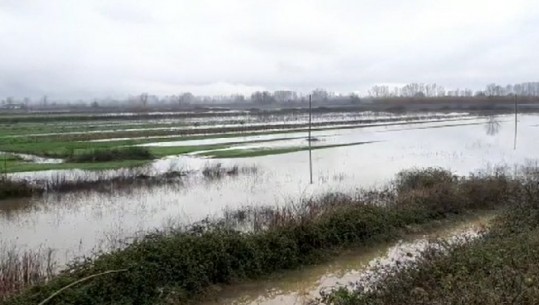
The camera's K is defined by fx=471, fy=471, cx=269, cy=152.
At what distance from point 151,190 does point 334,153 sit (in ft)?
47.1

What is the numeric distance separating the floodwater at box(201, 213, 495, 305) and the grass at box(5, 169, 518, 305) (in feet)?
0.85

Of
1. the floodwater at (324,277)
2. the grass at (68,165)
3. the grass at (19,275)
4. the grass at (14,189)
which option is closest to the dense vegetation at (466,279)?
A: the floodwater at (324,277)

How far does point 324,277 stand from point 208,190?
34.9ft

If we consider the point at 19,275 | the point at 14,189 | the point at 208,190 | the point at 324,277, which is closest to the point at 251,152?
the point at 208,190

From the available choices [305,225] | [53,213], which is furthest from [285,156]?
[305,225]

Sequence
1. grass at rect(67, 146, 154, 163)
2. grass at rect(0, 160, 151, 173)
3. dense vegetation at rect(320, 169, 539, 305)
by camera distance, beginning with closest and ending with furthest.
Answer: dense vegetation at rect(320, 169, 539, 305) < grass at rect(0, 160, 151, 173) < grass at rect(67, 146, 154, 163)

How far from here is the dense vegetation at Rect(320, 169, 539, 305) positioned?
5.46 m

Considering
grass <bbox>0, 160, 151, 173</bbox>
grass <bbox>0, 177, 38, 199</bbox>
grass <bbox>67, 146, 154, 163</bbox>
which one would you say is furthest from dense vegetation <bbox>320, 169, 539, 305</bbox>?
grass <bbox>67, 146, 154, 163</bbox>

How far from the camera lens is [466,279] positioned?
21.6ft

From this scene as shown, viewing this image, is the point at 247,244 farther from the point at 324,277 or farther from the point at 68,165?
the point at 68,165

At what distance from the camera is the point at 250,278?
10.0 m

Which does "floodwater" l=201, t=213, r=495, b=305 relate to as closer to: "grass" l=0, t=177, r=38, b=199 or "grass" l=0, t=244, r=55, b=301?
"grass" l=0, t=244, r=55, b=301

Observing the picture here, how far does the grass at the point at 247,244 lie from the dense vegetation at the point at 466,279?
8.37ft

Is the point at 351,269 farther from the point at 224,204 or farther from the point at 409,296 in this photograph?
the point at 224,204
